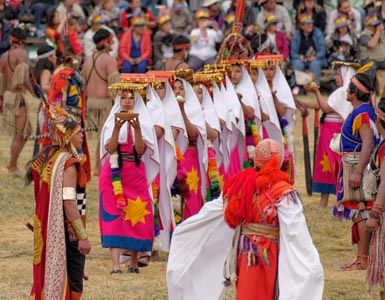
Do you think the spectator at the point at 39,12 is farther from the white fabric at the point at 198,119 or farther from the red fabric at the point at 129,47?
the white fabric at the point at 198,119

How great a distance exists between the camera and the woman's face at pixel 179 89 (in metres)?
12.5

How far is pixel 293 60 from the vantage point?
80.9 feet

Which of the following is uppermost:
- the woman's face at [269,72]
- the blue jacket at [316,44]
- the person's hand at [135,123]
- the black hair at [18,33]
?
the person's hand at [135,123]

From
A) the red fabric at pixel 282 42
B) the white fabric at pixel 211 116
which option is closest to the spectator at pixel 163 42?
the red fabric at pixel 282 42

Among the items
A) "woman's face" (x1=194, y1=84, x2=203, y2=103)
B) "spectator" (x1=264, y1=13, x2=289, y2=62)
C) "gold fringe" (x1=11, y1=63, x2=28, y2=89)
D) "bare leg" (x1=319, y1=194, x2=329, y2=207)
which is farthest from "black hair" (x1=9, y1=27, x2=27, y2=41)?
"spectator" (x1=264, y1=13, x2=289, y2=62)

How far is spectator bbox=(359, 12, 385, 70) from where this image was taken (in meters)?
24.8

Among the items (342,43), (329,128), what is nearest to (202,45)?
(342,43)

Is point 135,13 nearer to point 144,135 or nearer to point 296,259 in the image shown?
point 144,135

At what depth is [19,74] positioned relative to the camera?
683 inches

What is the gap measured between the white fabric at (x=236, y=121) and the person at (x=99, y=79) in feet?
8.78

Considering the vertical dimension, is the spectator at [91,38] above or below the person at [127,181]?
below

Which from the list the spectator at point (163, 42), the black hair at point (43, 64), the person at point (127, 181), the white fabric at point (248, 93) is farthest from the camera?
the spectator at point (163, 42)

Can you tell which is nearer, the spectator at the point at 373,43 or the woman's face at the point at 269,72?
the woman's face at the point at 269,72

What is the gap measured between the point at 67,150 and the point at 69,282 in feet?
3.36
